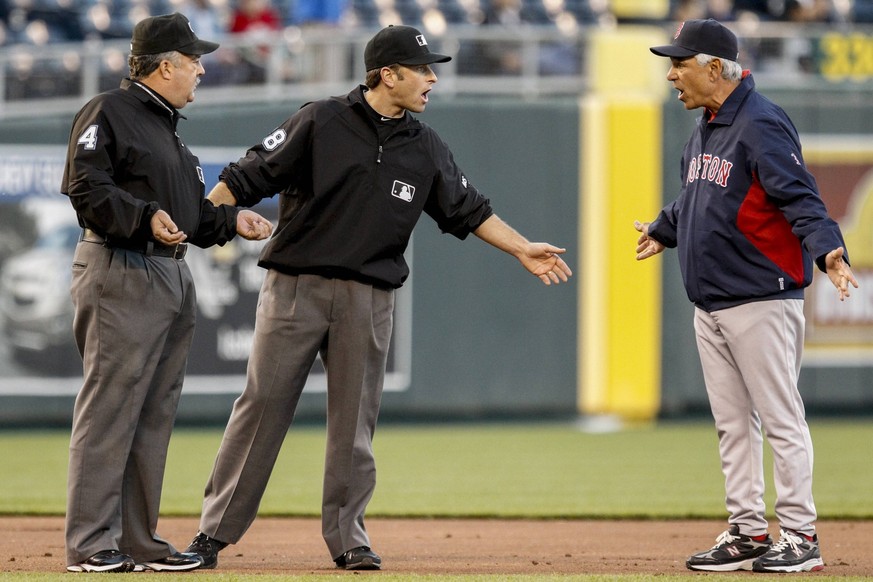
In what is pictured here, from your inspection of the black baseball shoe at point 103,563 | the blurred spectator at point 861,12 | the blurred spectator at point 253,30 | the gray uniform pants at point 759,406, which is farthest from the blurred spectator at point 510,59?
the black baseball shoe at point 103,563

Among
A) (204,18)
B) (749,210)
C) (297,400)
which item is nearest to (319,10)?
(204,18)

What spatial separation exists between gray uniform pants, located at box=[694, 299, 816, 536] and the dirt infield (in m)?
0.33

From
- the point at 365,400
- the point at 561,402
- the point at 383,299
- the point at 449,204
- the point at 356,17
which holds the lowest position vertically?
the point at 561,402

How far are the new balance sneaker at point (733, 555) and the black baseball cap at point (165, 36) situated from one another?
2727 millimetres

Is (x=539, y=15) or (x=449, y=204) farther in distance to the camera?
(x=539, y=15)

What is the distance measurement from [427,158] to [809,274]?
61.8 inches

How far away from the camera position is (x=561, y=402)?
11797 mm

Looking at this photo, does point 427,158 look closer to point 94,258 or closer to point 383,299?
point 383,299

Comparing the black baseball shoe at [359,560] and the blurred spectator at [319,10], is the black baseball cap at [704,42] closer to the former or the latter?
the black baseball shoe at [359,560]

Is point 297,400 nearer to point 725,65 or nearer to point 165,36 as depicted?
point 165,36

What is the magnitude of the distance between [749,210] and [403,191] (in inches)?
52.8

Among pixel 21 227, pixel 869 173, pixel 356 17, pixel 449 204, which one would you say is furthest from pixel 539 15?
pixel 449 204

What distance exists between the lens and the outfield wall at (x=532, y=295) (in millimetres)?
11602

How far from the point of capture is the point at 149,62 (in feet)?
15.2
